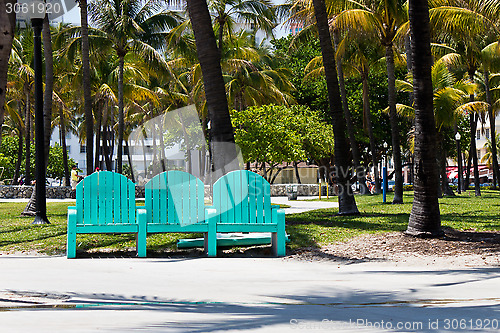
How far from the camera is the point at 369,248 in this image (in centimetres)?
1055

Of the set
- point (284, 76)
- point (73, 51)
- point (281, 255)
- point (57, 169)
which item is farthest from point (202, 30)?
point (57, 169)

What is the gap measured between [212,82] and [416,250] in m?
5.31

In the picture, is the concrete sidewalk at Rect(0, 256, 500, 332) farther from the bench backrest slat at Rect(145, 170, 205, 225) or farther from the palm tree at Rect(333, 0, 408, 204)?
the palm tree at Rect(333, 0, 408, 204)

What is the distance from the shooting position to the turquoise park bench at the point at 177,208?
32.7 feet

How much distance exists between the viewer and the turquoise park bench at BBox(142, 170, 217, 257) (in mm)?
9953

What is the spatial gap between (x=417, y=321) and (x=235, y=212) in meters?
5.25

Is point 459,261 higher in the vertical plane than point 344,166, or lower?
lower

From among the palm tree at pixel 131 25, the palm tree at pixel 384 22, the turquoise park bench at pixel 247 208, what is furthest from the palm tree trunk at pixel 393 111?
the turquoise park bench at pixel 247 208

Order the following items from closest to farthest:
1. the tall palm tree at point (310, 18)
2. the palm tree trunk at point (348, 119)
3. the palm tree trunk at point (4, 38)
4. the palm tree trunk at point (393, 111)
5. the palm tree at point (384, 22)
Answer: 1. the palm tree trunk at point (4, 38)
2. the palm tree at point (384, 22)
3. the tall palm tree at point (310, 18)
4. the palm tree trunk at point (393, 111)
5. the palm tree trunk at point (348, 119)

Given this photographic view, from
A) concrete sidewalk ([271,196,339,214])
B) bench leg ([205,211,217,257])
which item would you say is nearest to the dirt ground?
bench leg ([205,211,217,257])

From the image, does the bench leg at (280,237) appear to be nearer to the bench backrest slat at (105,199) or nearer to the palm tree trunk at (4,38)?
the bench backrest slat at (105,199)

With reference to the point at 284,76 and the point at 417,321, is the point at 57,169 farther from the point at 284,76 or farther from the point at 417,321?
the point at 417,321

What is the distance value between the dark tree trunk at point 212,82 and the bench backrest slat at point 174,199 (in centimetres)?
217

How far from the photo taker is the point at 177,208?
33.0 ft
